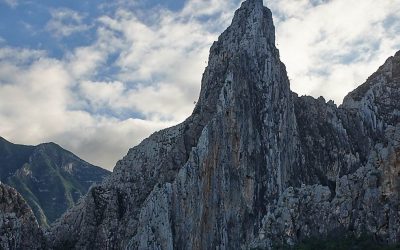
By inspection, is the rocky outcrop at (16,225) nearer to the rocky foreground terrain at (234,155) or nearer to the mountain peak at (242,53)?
the rocky foreground terrain at (234,155)

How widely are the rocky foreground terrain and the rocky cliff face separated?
0.26m

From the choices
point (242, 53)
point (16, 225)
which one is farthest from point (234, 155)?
point (16, 225)

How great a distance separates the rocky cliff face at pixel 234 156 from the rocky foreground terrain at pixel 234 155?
26 centimetres

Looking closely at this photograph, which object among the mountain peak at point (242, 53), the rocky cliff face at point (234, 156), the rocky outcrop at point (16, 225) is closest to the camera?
the rocky cliff face at point (234, 156)

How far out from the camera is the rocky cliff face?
139 meters

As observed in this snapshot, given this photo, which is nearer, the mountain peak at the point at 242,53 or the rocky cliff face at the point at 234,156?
the rocky cliff face at the point at 234,156

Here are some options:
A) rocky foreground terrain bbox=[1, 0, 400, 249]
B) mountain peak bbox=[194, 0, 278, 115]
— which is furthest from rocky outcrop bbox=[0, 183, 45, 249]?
mountain peak bbox=[194, 0, 278, 115]

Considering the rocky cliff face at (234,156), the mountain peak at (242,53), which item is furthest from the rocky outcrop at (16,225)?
the mountain peak at (242,53)

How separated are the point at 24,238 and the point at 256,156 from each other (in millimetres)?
62471

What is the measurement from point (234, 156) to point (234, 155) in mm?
238

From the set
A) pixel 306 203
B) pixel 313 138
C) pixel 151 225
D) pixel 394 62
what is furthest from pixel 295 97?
pixel 306 203

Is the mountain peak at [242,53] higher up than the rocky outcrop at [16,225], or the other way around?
the mountain peak at [242,53]

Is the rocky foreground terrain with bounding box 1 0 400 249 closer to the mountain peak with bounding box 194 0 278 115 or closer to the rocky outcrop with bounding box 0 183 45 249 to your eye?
the mountain peak with bounding box 194 0 278 115

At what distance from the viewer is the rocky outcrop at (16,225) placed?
483 ft
